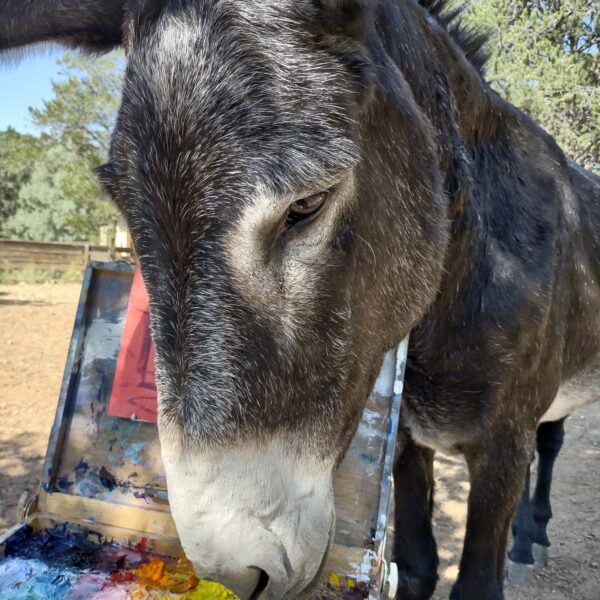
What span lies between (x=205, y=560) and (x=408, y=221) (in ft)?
3.51

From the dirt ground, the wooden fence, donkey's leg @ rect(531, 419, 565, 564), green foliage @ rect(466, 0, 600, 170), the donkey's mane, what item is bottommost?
the wooden fence

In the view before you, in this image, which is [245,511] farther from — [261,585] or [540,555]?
[540,555]

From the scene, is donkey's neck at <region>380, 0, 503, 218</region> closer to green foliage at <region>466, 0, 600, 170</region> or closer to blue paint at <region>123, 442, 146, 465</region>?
blue paint at <region>123, 442, 146, 465</region>

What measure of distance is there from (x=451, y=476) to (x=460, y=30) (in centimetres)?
422

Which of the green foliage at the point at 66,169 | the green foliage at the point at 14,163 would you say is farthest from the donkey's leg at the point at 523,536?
the green foliage at the point at 14,163

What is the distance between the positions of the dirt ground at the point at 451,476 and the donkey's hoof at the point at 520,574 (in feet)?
0.14

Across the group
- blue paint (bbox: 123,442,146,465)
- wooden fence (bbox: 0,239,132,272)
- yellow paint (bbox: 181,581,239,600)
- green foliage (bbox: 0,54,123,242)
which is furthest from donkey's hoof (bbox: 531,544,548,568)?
green foliage (bbox: 0,54,123,242)

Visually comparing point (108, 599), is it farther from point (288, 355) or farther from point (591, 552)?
point (591, 552)

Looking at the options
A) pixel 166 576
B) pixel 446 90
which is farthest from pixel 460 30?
pixel 166 576

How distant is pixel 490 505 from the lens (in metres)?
2.28

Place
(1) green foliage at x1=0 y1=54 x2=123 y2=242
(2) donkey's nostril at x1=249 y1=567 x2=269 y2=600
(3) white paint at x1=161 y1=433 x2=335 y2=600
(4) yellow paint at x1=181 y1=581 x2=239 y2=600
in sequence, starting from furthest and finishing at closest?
(1) green foliage at x1=0 y1=54 x2=123 y2=242 → (4) yellow paint at x1=181 y1=581 x2=239 y2=600 → (2) donkey's nostril at x1=249 y1=567 x2=269 y2=600 → (3) white paint at x1=161 y1=433 x2=335 y2=600

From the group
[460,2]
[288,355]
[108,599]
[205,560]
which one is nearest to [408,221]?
[288,355]

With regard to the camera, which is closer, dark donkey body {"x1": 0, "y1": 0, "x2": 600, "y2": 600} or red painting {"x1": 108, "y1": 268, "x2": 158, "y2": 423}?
dark donkey body {"x1": 0, "y1": 0, "x2": 600, "y2": 600}

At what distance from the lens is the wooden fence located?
17.6 meters
